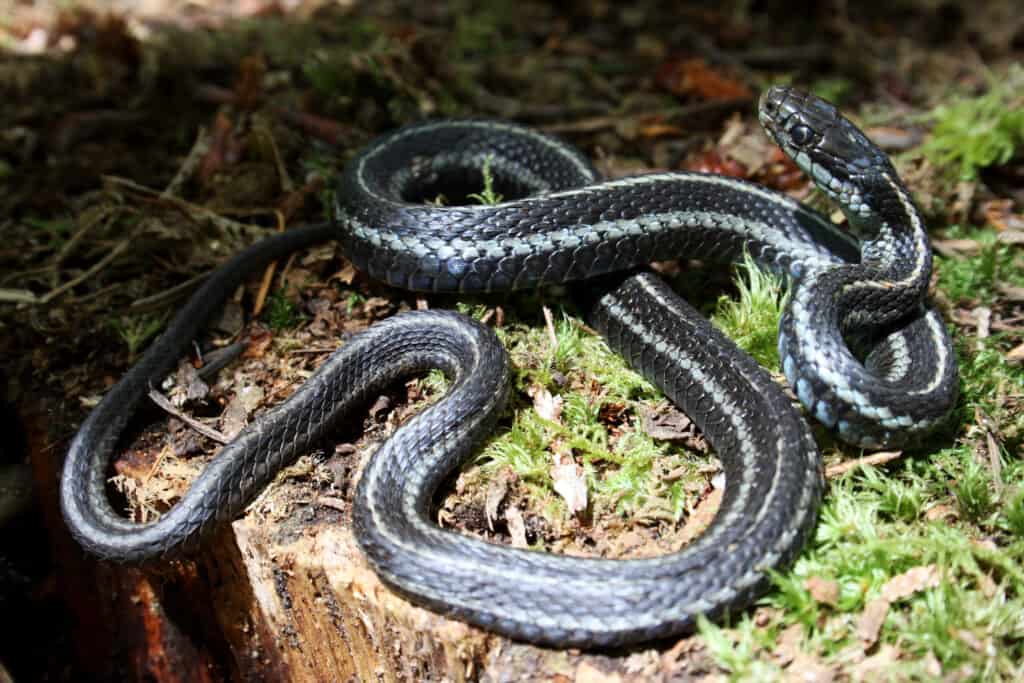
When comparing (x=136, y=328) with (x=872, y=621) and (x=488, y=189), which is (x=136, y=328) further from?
(x=872, y=621)

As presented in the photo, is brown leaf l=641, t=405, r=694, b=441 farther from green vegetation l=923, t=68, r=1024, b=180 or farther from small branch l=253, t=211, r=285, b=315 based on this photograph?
green vegetation l=923, t=68, r=1024, b=180

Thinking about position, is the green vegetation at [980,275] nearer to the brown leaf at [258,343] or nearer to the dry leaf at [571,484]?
the dry leaf at [571,484]

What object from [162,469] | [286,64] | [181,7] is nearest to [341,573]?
[162,469]

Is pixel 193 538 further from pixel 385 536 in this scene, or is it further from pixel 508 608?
pixel 508 608

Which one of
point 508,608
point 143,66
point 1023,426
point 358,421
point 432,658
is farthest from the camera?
point 143,66

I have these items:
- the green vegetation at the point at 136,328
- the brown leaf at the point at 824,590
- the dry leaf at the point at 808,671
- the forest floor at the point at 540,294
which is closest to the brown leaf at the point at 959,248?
the forest floor at the point at 540,294

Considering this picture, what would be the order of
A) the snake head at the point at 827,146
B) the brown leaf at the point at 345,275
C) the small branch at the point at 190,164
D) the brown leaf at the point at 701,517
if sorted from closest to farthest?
the brown leaf at the point at 701,517, the snake head at the point at 827,146, the brown leaf at the point at 345,275, the small branch at the point at 190,164

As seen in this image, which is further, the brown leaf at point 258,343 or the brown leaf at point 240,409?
the brown leaf at point 258,343
